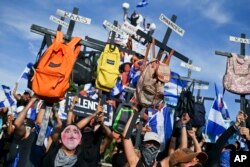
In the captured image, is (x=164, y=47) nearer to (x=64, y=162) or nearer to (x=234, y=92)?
(x=234, y=92)

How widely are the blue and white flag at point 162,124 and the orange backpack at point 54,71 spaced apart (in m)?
3.10

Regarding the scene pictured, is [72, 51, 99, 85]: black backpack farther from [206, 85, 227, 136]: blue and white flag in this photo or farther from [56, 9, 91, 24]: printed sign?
[206, 85, 227, 136]: blue and white flag

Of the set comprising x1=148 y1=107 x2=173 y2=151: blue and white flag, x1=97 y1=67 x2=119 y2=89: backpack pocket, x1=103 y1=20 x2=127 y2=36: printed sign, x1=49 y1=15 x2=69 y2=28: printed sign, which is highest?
x1=103 y1=20 x2=127 y2=36: printed sign

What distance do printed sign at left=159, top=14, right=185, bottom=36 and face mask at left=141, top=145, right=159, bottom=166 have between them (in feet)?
6.99

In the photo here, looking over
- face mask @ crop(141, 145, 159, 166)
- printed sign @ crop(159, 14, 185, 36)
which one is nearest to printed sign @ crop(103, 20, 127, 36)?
printed sign @ crop(159, 14, 185, 36)

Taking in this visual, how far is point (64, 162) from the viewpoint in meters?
4.72

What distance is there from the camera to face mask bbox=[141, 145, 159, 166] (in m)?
4.18

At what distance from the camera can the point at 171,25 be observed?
5.77 meters

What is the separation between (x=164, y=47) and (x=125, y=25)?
2.50 feet

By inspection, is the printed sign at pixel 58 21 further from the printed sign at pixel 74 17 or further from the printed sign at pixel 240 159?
the printed sign at pixel 240 159

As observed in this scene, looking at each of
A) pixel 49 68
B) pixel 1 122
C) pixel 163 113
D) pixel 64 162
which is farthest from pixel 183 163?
pixel 1 122

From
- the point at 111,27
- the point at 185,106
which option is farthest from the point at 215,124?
the point at 111,27

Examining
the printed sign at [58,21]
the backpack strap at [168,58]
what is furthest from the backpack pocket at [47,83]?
the backpack strap at [168,58]

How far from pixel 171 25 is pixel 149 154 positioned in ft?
7.61
